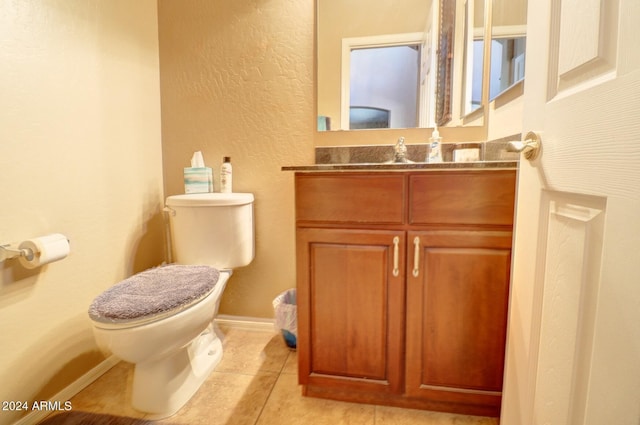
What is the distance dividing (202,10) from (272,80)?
1.74 ft

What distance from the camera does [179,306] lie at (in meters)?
1.05

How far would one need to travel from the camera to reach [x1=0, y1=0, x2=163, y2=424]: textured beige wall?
1044mm

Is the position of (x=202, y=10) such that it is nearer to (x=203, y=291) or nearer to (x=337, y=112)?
(x=337, y=112)

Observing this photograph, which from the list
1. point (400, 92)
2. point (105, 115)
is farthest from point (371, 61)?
point (105, 115)

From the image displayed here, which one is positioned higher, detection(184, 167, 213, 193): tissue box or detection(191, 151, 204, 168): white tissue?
detection(191, 151, 204, 168): white tissue

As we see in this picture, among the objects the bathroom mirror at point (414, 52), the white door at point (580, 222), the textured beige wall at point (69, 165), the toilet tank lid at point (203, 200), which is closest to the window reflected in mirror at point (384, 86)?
the bathroom mirror at point (414, 52)

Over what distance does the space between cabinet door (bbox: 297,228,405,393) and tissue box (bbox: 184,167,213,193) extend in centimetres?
72

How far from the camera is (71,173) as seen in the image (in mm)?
1234

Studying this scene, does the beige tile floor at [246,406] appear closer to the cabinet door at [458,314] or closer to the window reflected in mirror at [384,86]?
the cabinet door at [458,314]

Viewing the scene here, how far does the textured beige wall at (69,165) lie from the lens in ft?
3.43

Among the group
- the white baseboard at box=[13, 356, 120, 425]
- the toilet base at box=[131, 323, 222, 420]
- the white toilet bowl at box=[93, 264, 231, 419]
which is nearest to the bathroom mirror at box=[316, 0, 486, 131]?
the white toilet bowl at box=[93, 264, 231, 419]

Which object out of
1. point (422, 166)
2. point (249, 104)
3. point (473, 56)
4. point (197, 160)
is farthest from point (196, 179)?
point (473, 56)

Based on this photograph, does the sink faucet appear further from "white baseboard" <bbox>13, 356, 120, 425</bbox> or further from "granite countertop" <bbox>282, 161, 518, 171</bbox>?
"white baseboard" <bbox>13, 356, 120, 425</bbox>

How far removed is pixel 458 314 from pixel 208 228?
1.09 metres
